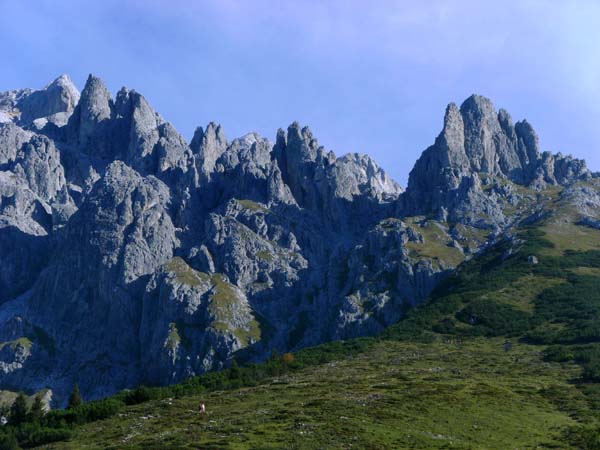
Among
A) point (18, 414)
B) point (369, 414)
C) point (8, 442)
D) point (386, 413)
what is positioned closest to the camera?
point (369, 414)

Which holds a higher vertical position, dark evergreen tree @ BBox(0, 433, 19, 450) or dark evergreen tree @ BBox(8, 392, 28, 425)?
dark evergreen tree @ BBox(8, 392, 28, 425)

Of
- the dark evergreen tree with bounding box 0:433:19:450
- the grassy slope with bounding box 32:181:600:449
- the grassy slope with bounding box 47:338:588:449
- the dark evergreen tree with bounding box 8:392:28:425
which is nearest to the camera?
the grassy slope with bounding box 47:338:588:449

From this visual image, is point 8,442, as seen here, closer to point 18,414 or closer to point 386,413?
point 18,414

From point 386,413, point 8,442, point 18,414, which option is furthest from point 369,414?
point 18,414

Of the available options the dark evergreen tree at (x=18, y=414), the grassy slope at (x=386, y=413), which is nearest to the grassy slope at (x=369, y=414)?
the grassy slope at (x=386, y=413)

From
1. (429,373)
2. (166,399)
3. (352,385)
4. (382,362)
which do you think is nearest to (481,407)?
(352,385)

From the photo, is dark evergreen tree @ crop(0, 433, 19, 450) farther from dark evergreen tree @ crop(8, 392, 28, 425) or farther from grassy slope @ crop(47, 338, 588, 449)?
dark evergreen tree @ crop(8, 392, 28, 425)

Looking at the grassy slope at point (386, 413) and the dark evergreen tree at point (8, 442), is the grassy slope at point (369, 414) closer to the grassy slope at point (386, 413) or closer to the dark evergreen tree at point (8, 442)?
the grassy slope at point (386, 413)

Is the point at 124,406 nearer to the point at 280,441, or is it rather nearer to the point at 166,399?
the point at 166,399

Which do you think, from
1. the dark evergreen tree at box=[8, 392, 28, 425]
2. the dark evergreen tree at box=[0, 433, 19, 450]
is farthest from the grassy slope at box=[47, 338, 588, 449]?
the dark evergreen tree at box=[8, 392, 28, 425]

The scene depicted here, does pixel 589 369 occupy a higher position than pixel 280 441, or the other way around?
pixel 589 369

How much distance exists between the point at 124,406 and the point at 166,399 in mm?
7703

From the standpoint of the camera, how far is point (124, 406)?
138 meters

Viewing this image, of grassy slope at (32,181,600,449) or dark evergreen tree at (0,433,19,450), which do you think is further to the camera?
dark evergreen tree at (0,433,19,450)
